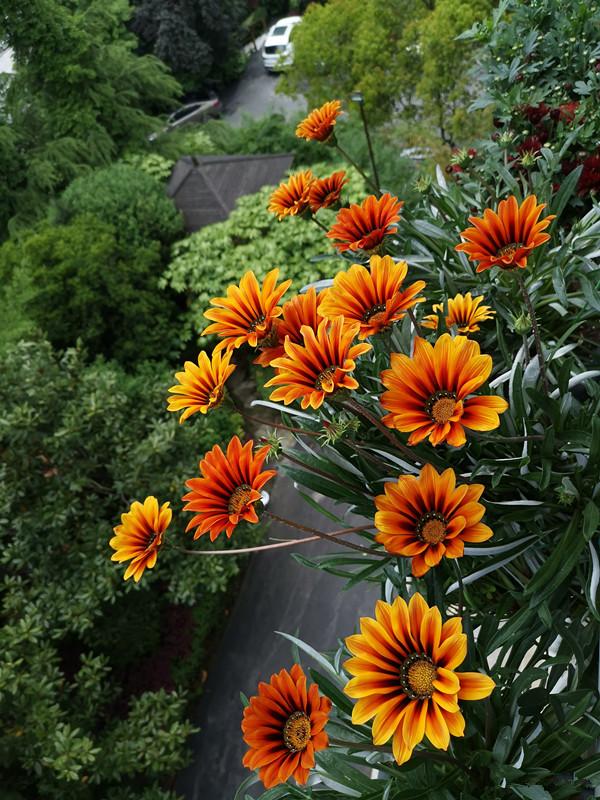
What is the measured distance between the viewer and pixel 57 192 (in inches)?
304

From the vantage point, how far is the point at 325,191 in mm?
1772

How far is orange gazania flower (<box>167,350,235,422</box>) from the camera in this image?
1224mm

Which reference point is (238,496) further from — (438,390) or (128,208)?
(128,208)

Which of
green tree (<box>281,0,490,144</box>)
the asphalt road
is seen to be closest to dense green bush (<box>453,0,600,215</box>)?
green tree (<box>281,0,490,144</box>)

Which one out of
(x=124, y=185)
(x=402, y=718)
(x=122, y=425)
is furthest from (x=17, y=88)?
(x=402, y=718)

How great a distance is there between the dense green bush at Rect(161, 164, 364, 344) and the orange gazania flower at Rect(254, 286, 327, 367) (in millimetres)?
4159

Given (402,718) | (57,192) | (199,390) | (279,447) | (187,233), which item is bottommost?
(187,233)

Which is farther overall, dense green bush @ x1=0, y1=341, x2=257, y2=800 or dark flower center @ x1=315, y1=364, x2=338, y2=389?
dense green bush @ x1=0, y1=341, x2=257, y2=800

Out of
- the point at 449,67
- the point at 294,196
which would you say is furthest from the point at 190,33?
the point at 294,196

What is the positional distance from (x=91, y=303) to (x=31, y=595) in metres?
2.90

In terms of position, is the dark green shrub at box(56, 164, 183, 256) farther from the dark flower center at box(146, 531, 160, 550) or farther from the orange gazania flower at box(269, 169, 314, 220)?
the dark flower center at box(146, 531, 160, 550)

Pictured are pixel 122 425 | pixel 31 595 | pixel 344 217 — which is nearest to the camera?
pixel 344 217

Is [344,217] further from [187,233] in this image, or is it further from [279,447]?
[187,233]

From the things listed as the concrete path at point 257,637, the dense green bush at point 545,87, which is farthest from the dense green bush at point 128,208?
the dense green bush at point 545,87
